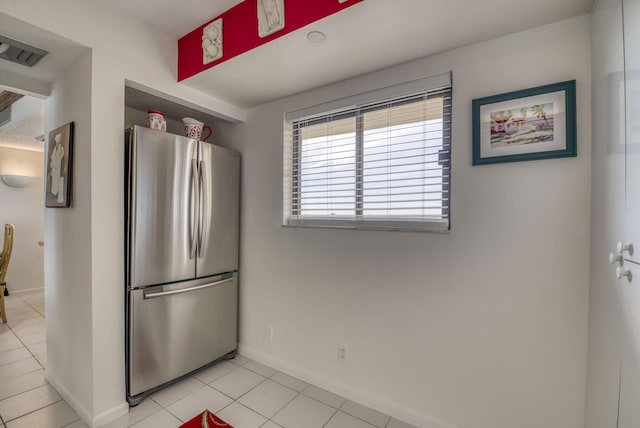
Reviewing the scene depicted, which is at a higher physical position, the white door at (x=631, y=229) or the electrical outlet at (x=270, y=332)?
the white door at (x=631, y=229)

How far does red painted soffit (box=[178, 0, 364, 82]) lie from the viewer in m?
1.36

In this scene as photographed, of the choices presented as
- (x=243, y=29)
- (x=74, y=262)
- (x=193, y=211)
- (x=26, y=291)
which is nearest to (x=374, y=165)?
(x=243, y=29)

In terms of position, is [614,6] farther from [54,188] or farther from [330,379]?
[54,188]

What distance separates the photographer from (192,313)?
2.18m

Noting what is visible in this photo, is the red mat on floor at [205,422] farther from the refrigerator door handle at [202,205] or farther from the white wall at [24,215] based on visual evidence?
the white wall at [24,215]

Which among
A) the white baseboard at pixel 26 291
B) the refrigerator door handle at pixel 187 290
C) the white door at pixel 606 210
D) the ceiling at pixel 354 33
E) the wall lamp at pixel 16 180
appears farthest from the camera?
the white baseboard at pixel 26 291

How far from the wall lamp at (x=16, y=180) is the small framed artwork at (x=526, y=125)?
639 cm

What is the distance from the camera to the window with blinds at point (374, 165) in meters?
1.72

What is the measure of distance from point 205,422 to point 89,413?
0.74m

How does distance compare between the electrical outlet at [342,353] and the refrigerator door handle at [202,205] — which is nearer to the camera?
the electrical outlet at [342,353]

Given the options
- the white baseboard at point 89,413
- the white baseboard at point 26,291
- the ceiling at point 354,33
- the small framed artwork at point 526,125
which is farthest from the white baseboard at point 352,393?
the white baseboard at point 26,291

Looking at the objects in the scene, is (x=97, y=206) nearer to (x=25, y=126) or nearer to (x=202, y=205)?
(x=202, y=205)

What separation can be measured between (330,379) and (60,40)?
8.98 feet

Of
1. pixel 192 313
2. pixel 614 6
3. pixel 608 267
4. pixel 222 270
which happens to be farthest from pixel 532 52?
pixel 192 313
